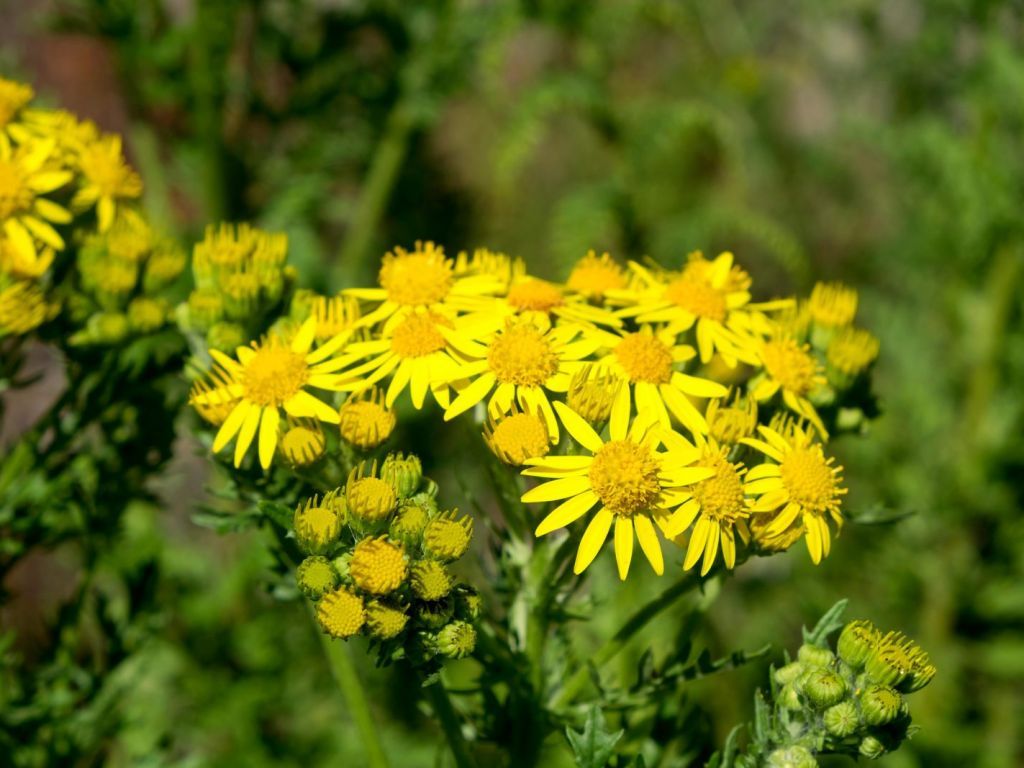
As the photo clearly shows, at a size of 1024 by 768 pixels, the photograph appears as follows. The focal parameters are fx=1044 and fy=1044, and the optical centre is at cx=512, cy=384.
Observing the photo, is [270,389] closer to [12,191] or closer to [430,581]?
[430,581]

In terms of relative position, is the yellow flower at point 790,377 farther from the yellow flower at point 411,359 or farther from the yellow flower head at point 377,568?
the yellow flower head at point 377,568

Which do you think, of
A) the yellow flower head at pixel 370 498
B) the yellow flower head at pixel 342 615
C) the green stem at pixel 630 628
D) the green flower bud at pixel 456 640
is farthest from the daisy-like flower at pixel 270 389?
the green stem at pixel 630 628

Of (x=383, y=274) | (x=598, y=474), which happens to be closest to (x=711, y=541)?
(x=598, y=474)

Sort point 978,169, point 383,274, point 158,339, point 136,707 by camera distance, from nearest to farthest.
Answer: point 383,274
point 158,339
point 136,707
point 978,169

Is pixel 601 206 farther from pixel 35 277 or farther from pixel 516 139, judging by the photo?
pixel 35 277

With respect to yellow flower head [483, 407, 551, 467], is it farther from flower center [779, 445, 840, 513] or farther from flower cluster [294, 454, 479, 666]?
flower center [779, 445, 840, 513]

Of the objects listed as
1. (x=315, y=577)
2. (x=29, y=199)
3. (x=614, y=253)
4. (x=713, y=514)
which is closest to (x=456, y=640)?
(x=315, y=577)
